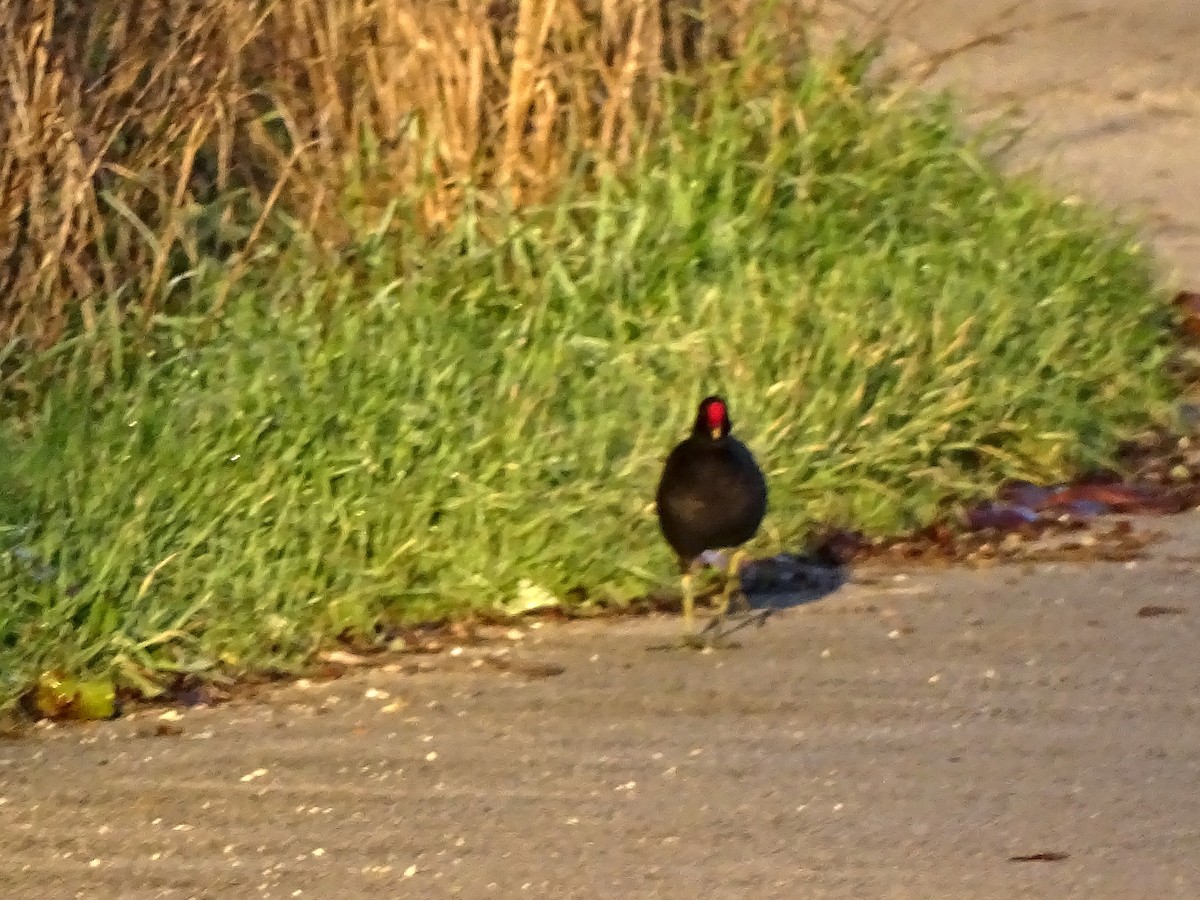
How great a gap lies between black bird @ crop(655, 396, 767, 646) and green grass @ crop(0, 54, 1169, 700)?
321 millimetres

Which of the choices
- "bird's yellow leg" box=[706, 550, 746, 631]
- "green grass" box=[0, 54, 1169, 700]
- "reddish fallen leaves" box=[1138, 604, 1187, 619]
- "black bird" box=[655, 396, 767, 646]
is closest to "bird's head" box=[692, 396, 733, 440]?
"black bird" box=[655, 396, 767, 646]

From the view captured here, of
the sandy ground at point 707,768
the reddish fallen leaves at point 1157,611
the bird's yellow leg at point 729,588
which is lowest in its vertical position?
the sandy ground at point 707,768

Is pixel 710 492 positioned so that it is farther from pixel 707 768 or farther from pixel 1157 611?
pixel 1157 611

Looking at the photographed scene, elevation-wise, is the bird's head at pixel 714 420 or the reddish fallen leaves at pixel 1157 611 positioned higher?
the bird's head at pixel 714 420

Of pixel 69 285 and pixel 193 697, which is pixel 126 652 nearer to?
pixel 193 697

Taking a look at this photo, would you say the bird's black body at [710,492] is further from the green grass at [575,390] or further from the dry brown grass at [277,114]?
the dry brown grass at [277,114]

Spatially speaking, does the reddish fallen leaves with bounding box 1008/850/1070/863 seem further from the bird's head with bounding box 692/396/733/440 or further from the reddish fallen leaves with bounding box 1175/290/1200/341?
the reddish fallen leaves with bounding box 1175/290/1200/341

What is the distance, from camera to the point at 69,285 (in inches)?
246

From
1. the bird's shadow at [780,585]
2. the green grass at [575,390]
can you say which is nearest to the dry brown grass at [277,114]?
the green grass at [575,390]

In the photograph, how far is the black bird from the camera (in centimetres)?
521

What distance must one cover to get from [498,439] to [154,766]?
1.64m

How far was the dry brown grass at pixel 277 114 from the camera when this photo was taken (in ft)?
20.1

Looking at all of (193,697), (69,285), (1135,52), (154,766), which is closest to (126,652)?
(193,697)

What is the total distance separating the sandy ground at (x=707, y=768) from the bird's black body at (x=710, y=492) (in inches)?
11.2
